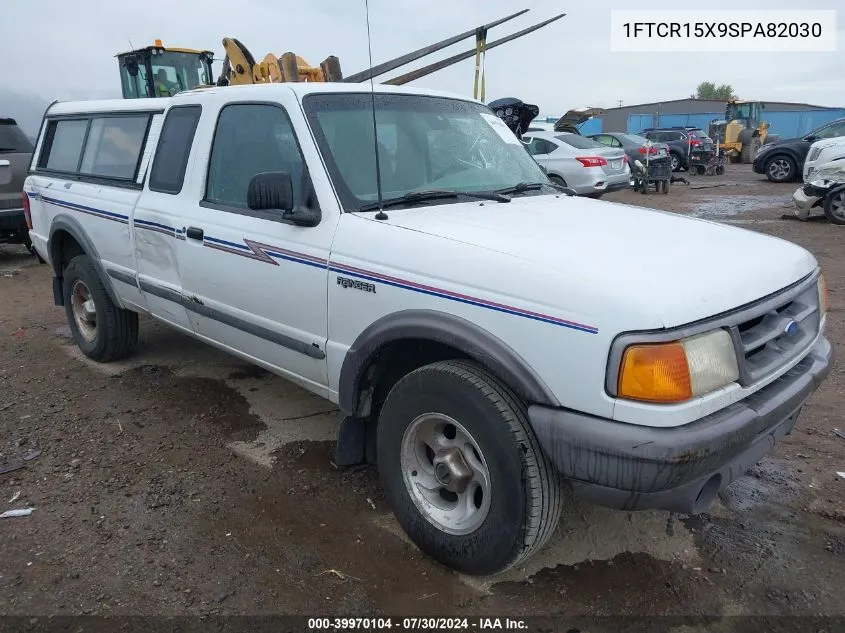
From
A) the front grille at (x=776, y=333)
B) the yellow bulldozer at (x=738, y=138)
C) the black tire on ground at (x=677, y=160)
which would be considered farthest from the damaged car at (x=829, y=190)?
the yellow bulldozer at (x=738, y=138)

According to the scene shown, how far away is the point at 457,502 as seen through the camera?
108 inches

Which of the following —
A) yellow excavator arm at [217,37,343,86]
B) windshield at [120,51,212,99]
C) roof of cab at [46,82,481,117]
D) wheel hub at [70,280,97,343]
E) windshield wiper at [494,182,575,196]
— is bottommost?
wheel hub at [70,280,97,343]

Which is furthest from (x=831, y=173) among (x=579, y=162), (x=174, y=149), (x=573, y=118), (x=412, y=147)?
(x=174, y=149)

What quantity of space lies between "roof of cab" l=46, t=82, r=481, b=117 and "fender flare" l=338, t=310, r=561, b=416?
1331 millimetres

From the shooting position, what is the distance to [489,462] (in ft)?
7.84

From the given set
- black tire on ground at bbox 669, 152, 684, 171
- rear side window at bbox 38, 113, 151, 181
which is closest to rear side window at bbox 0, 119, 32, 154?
rear side window at bbox 38, 113, 151, 181

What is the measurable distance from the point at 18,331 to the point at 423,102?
4.74 metres

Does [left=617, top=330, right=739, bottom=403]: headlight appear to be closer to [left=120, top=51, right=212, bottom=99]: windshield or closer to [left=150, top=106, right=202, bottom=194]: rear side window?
[left=150, top=106, right=202, bottom=194]: rear side window

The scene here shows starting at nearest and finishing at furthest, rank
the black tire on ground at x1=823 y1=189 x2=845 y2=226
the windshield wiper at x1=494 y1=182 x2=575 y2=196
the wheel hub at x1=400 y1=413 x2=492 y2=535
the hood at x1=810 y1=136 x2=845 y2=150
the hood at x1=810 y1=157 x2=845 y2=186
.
→ the wheel hub at x1=400 y1=413 x2=492 y2=535, the windshield wiper at x1=494 y1=182 x2=575 y2=196, the hood at x1=810 y1=157 x2=845 y2=186, the black tire on ground at x1=823 y1=189 x2=845 y2=226, the hood at x1=810 y1=136 x2=845 y2=150

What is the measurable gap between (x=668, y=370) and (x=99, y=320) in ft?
14.2

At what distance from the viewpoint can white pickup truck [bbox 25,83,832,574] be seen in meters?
2.11

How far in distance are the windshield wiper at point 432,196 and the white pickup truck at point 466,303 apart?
0.04 feet

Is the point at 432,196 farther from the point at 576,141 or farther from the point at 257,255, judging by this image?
the point at 576,141

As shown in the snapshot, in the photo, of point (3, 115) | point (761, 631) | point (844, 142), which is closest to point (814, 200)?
point (844, 142)
